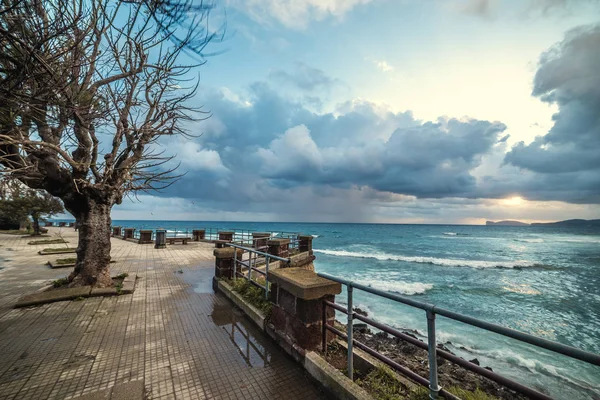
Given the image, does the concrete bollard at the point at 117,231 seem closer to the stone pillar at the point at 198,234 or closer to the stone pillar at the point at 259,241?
the stone pillar at the point at 198,234

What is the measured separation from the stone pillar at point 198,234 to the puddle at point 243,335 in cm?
1664

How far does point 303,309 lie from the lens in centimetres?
363

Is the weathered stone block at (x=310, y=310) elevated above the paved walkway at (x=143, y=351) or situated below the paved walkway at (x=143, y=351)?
above

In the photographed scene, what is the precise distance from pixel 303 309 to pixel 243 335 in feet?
5.51

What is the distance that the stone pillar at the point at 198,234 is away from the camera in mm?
21459

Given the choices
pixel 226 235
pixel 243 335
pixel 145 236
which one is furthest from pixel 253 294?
pixel 145 236

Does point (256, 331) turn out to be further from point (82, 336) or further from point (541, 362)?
point (541, 362)

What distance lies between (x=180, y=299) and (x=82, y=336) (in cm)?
223

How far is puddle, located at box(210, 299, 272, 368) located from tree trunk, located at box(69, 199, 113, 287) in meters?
3.45

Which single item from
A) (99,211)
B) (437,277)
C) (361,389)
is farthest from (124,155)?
(437,277)

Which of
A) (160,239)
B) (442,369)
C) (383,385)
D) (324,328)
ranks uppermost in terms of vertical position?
(160,239)

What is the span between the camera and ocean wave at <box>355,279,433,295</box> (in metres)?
16.5

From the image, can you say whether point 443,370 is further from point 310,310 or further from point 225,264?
point 225,264

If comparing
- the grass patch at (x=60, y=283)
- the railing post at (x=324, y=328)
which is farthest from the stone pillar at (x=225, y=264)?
the railing post at (x=324, y=328)
